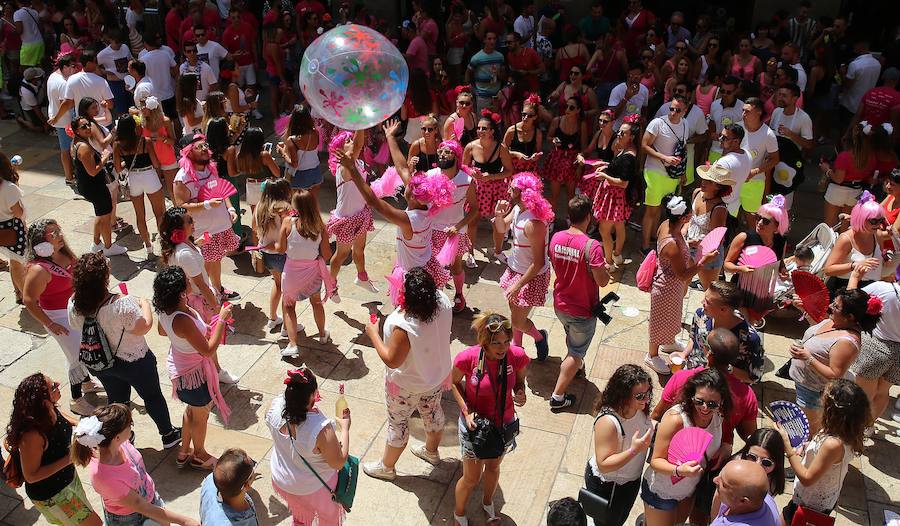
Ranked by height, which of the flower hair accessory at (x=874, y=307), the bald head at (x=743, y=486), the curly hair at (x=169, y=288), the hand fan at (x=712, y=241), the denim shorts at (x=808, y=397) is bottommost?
the denim shorts at (x=808, y=397)

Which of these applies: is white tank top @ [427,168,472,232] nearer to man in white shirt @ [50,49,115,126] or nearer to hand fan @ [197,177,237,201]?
hand fan @ [197,177,237,201]

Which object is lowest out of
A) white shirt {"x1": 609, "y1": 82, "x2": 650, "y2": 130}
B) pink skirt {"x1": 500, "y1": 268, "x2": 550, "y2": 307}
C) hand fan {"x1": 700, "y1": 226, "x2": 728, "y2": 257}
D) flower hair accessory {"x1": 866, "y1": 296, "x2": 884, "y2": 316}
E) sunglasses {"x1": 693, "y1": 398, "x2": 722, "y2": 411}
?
white shirt {"x1": 609, "y1": 82, "x2": 650, "y2": 130}

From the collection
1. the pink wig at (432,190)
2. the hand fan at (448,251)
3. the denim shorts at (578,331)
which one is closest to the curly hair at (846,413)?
the denim shorts at (578,331)

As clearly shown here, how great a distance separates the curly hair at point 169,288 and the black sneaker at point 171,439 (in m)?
1.20

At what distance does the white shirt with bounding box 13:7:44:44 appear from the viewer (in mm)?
12477

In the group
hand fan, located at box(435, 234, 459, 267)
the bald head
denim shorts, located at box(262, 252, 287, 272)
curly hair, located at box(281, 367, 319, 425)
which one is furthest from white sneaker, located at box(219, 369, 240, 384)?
the bald head

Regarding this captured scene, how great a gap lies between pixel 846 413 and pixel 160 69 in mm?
9745

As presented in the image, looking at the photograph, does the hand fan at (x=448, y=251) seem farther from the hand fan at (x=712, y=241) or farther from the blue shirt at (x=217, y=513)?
the blue shirt at (x=217, y=513)

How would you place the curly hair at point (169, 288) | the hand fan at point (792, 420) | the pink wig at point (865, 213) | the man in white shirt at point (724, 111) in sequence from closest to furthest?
the hand fan at point (792, 420) < the curly hair at point (169, 288) < the pink wig at point (865, 213) < the man in white shirt at point (724, 111)

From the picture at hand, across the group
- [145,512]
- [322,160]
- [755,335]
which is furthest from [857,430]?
[322,160]

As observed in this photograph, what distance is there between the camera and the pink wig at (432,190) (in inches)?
248

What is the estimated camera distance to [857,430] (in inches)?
166

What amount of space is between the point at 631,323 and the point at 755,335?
233 cm

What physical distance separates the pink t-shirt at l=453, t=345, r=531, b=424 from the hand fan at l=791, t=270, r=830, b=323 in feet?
8.19
